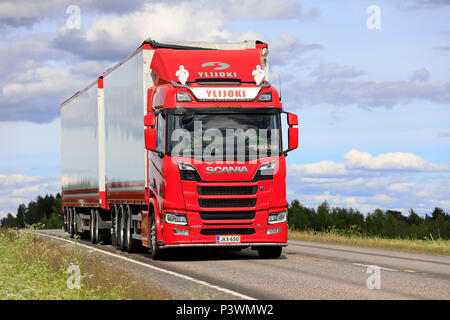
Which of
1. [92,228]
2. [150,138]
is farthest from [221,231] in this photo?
[92,228]

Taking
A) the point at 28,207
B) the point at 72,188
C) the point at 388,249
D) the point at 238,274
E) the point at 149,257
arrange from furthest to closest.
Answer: the point at 28,207
the point at 72,188
the point at 388,249
the point at 149,257
the point at 238,274

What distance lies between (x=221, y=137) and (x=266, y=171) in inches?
47.2

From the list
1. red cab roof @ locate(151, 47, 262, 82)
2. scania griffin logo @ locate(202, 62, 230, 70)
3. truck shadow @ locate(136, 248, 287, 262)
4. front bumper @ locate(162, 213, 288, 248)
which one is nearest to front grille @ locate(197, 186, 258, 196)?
front bumper @ locate(162, 213, 288, 248)

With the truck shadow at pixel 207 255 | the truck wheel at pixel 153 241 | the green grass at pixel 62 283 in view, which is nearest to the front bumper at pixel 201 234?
the truck wheel at pixel 153 241

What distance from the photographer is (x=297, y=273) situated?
14.5 metres

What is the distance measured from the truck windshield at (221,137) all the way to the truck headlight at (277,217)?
50.8 inches

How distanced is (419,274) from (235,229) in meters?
4.18

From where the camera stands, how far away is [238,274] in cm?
1445

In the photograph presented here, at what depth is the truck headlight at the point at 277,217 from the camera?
56.7 ft

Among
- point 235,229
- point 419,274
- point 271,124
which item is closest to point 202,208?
point 235,229

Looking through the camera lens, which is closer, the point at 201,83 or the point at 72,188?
the point at 201,83

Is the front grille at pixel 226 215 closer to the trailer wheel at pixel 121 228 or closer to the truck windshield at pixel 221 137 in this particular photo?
the truck windshield at pixel 221 137
